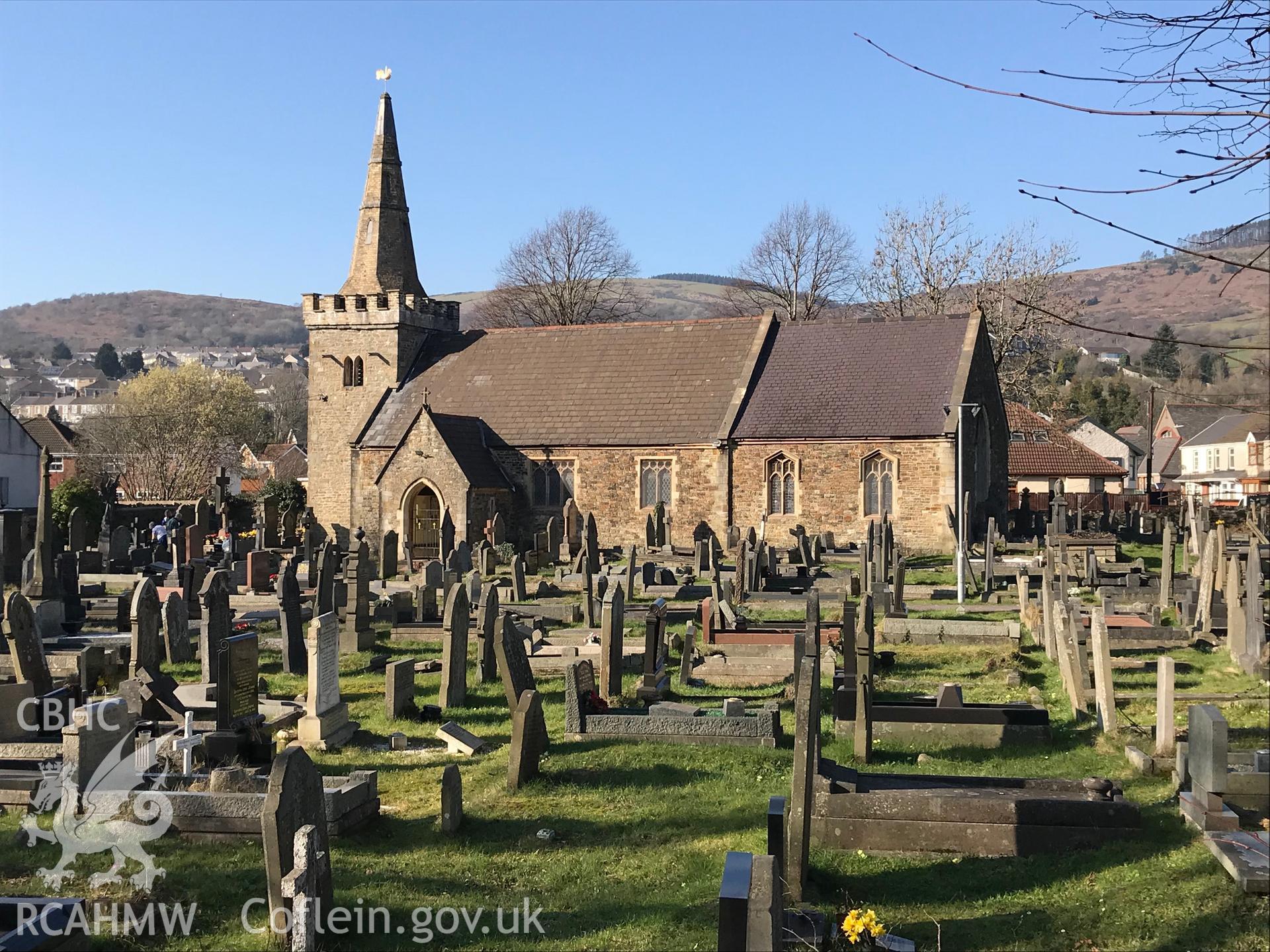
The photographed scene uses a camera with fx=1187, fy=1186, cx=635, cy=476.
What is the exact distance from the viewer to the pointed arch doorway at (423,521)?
33.5m

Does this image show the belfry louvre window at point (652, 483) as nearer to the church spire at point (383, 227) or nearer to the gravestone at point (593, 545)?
the gravestone at point (593, 545)

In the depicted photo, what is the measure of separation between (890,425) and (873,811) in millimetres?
24036

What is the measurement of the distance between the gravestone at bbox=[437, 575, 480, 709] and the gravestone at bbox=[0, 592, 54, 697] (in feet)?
13.6

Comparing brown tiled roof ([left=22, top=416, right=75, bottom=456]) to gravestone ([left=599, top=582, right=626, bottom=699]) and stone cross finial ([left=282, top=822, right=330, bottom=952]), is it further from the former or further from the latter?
stone cross finial ([left=282, top=822, right=330, bottom=952])

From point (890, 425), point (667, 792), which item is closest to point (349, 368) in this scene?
point (890, 425)

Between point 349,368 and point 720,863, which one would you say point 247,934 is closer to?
point 720,863

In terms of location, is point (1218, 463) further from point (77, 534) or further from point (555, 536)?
point (77, 534)

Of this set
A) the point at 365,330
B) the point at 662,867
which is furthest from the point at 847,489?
the point at 662,867

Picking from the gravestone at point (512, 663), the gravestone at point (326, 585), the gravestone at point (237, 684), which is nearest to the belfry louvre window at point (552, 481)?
the gravestone at point (326, 585)

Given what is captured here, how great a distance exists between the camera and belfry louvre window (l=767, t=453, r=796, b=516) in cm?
3266

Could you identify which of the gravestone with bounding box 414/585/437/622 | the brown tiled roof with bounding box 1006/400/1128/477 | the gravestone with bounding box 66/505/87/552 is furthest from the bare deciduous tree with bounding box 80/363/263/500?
the brown tiled roof with bounding box 1006/400/1128/477

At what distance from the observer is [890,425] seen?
3164 cm

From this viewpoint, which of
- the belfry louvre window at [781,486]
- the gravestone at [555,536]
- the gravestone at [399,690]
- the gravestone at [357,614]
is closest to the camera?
the gravestone at [399,690]

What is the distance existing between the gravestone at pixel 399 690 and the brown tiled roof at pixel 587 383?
68.2 feet
